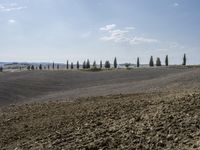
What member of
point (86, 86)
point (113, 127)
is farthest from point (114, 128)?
point (86, 86)

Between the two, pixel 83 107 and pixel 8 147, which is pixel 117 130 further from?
pixel 83 107

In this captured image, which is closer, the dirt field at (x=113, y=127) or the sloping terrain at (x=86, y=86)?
the dirt field at (x=113, y=127)

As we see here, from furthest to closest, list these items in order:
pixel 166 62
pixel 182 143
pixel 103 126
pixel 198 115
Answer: pixel 166 62 → pixel 103 126 → pixel 198 115 → pixel 182 143

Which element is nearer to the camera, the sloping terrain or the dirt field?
the dirt field

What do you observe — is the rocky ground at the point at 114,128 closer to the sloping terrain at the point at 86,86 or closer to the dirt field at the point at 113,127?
the dirt field at the point at 113,127

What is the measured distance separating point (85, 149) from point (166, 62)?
85604 millimetres

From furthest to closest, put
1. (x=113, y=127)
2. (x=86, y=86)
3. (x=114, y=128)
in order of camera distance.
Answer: (x=86, y=86) → (x=113, y=127) → (x=114, y=128)

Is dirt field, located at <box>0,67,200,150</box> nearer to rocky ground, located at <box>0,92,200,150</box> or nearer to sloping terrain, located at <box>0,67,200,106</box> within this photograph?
rocky ground, located at <box>0,92,200,150</box>

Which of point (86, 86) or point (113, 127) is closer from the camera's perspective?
point (113, 127)

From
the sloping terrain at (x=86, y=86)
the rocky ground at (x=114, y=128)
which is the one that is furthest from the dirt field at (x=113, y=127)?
the sloping terrain at (x=86, y=86)

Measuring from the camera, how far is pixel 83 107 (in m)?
15.3

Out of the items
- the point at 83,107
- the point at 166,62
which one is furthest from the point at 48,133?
the point at 166,62

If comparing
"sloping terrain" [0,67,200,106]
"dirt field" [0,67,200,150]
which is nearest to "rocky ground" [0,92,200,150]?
"dirt field" [0,67,200,150]

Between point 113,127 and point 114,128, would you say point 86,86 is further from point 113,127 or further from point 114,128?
point 114,128
